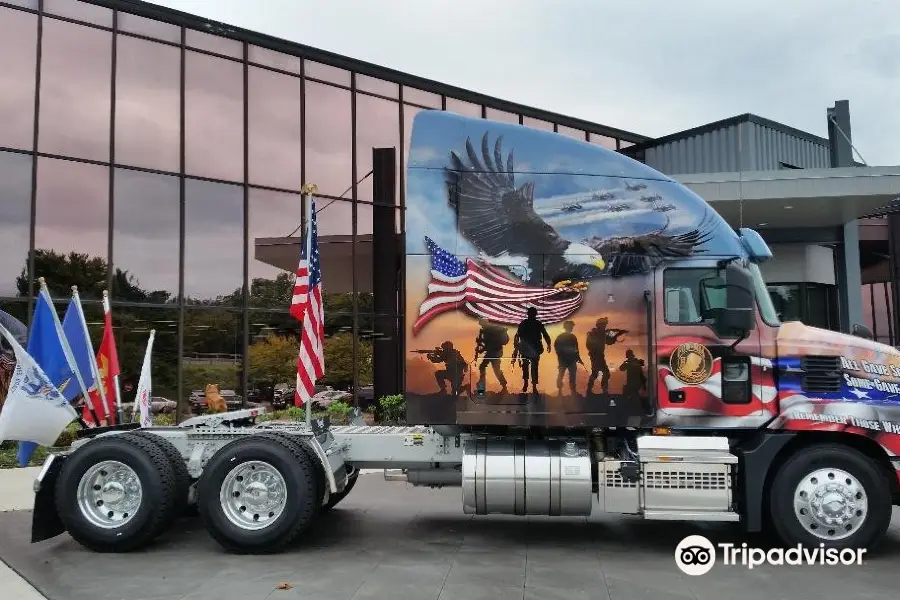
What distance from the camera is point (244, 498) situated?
7.31 meters

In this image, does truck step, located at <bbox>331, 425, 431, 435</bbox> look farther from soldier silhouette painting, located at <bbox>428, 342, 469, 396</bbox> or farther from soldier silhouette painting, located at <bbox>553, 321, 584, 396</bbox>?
soldier silhouette painting, located at <bbox>553, 321, 584, 396</bbox>

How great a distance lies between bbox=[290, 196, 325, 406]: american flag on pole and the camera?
27.2 feet

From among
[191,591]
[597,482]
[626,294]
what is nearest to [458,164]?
[626,294]

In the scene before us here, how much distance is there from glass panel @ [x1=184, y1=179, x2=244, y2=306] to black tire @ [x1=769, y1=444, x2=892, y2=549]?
580 inches

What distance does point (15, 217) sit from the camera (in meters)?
16.2

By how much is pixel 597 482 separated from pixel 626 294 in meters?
1.86

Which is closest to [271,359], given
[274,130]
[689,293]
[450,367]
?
[274,130]

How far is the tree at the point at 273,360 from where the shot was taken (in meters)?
19.1

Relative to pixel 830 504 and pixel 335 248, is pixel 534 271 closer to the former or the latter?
pixel 830 504

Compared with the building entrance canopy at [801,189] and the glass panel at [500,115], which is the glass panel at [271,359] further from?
the building entrance canopy at [801,189]

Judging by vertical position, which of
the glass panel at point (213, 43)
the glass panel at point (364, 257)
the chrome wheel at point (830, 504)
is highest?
the glass panel at point (213, 43)

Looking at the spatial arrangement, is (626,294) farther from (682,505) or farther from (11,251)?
(11,251)

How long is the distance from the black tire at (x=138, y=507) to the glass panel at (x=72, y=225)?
1046 cm

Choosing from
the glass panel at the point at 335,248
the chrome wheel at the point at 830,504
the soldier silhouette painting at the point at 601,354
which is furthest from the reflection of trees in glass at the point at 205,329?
the chrome wheel at the point at 830,504
